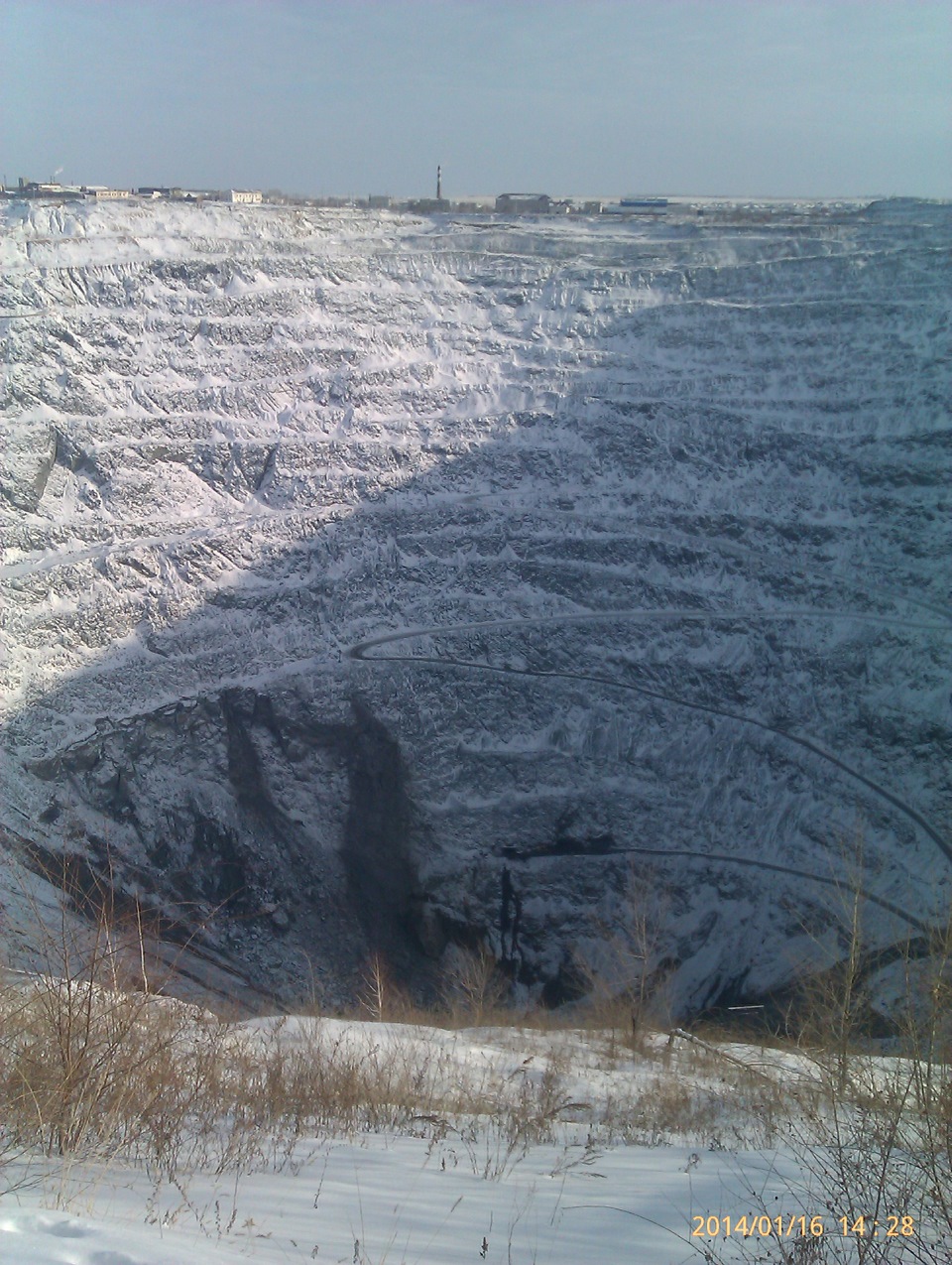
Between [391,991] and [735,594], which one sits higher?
[735,594]

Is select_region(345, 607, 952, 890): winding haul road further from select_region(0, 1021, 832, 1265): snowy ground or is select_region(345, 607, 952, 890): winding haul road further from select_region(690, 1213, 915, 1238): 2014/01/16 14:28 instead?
select_region(690, 1213, 915, 1238): 2014/01/16 14:28

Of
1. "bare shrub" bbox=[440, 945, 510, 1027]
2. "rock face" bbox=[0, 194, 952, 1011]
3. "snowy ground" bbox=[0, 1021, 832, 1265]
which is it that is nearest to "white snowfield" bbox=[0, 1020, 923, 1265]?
"snowy ground" bbox=[0, 1021, 832, 1265]

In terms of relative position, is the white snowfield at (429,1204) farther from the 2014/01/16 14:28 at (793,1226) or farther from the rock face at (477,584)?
the rock face at (477,584)

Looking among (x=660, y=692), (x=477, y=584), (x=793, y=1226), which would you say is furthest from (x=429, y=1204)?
(x=477, y=584)

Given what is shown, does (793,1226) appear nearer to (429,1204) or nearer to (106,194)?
(429,1204)

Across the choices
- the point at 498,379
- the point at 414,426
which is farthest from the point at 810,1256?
the point at 498,379

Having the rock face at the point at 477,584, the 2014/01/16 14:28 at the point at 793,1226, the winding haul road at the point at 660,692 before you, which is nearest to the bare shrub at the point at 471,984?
the rock face at the point at 477,584

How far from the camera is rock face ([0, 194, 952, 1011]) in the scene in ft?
35.0

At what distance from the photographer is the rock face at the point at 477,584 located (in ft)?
35.0

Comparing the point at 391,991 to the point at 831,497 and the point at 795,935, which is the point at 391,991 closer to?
the point at 795,935

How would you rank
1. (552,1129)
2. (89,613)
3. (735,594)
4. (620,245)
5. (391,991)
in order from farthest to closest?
1. (620,245)
2. (735,594)
3. (89,613)
4. (391,991)
5. (552,1129)

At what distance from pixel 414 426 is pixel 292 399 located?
1.81 m

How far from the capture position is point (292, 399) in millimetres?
13867

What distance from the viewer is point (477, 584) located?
42.2ft
